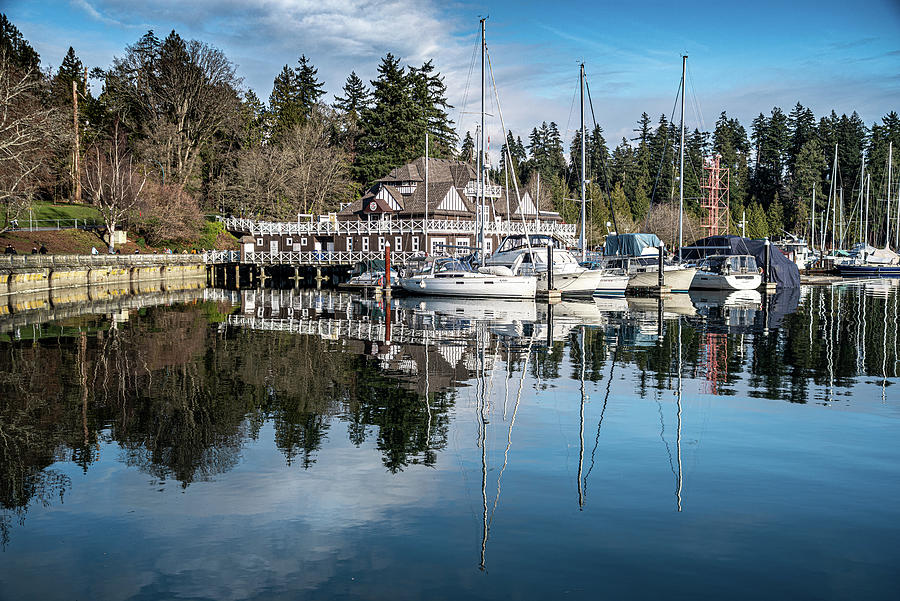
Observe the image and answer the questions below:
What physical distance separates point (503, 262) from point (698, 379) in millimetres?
31065

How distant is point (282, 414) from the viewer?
1345 cm

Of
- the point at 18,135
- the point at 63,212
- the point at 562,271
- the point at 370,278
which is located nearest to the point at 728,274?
the point at 562,271

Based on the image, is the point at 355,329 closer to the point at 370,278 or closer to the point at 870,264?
the point at 370,278

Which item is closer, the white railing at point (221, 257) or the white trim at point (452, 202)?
the white railing at point (221, 257)

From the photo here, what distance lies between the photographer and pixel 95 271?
54.4m

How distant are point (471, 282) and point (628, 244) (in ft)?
50.0

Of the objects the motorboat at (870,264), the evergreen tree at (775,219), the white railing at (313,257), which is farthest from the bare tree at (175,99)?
the evergreen tree at (775,219)

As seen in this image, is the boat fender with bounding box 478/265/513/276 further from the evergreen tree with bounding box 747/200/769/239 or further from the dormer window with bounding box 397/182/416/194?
the evergreen tree with bounding box 747/200/769/239

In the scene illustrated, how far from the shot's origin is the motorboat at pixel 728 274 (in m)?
50.8

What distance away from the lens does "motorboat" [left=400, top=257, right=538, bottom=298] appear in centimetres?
4112

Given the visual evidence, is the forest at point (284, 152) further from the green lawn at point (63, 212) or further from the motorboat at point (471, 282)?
the motorboat at point (471, 282)

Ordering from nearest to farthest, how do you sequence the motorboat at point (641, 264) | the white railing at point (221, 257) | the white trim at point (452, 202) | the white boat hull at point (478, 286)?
the white boat hull at point (478, 286)
the motorboat at point (641, 264)
the white railing at point (221, 257)
the white trim at point (452, 202)

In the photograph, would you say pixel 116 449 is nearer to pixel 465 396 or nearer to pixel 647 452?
pixel 465 396

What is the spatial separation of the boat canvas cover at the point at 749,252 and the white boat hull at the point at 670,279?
536 centimetres
